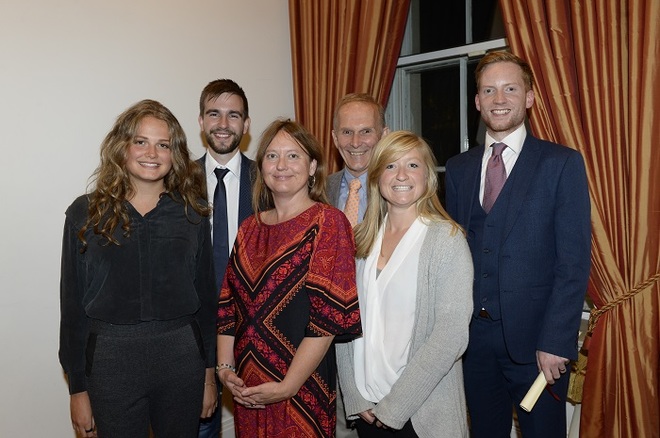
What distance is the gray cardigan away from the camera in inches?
62.2

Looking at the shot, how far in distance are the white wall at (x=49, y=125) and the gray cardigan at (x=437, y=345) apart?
166cm

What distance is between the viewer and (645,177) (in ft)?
6.91

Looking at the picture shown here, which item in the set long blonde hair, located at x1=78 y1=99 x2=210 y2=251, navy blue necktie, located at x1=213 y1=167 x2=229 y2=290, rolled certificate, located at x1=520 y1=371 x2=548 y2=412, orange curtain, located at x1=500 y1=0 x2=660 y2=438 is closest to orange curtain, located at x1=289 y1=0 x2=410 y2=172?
navy blue necktie, located at x1=213 y1=167 x2=229 y2=290

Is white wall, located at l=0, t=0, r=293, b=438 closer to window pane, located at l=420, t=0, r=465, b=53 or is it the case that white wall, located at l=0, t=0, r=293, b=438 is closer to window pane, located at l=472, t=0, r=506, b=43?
window pane, located at l=420, t=0, r=465, b=53

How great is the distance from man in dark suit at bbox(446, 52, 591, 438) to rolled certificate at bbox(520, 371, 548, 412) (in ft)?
0.13

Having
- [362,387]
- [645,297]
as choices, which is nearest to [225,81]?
[362,387]

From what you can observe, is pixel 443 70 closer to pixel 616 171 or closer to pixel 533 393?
pixel 616 171

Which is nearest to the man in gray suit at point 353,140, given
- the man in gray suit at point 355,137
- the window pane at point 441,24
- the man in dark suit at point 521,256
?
the man in gray suit at point 355,137

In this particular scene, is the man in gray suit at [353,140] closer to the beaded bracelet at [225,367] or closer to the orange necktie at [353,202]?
the orange necktie at [353,202]

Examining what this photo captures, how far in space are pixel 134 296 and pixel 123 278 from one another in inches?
2.6

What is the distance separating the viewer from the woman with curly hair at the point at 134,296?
172cm

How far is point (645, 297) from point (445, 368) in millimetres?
1062

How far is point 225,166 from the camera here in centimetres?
232

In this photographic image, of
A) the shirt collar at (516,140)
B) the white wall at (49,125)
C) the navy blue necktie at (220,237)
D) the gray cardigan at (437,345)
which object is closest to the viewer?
the gray cardigan at (437,345)
